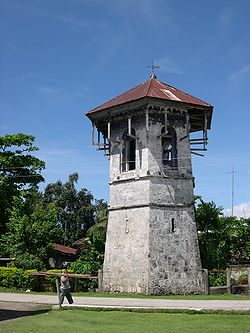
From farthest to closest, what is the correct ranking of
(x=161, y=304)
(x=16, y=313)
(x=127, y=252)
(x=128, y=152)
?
(x=128, y=152) < (x=127, y=252) < (x=161, y=304) < (x=16, y=313)

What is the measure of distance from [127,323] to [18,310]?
469cm

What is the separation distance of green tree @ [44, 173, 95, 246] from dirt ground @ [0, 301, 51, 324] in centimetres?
3129

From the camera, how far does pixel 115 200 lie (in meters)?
22.8

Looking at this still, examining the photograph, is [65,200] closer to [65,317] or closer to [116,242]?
[116,242]

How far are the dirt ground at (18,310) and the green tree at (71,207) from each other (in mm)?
31293

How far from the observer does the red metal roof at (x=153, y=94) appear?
22.5 meters

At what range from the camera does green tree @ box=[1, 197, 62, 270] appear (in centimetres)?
2467

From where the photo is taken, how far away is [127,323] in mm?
10648

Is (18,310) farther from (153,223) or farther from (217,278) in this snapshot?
(217,278)

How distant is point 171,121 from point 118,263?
7.80 metres

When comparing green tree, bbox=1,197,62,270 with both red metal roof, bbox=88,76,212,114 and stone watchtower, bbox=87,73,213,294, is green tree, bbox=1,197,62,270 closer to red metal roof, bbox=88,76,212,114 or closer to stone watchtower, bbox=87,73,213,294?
stone watchtower, bbox=87,73,213,294

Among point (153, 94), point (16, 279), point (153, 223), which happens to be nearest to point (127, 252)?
point (153, 223)

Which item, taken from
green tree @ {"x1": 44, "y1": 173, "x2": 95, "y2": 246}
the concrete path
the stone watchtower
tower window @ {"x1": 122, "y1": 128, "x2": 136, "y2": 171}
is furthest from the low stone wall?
green tree @ {"x1": 44, "y1": 173, "x2": 95, "y2": 246}

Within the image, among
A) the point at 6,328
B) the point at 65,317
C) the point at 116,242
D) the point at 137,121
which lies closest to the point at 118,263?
the point at 116,242
